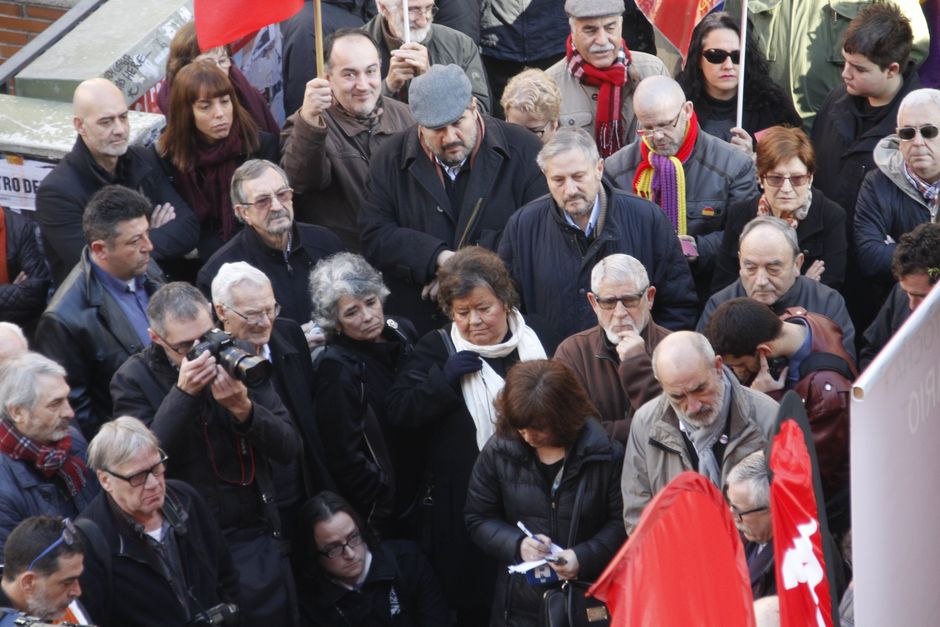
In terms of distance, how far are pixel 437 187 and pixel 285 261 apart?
2.50 ft

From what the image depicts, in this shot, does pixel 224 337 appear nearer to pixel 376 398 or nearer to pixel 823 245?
pixel 376 398

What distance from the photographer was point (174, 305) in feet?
17.9

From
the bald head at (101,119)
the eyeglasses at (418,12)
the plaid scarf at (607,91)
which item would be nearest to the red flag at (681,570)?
the bald head at (101,119)

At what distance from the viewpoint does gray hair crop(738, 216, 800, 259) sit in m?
6.02

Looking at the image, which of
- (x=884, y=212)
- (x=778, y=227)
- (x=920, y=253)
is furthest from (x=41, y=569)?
(x=884, y=212)

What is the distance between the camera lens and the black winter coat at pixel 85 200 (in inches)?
262

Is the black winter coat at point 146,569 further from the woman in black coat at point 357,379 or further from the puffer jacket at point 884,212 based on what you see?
the puffer jacket at point 884,212

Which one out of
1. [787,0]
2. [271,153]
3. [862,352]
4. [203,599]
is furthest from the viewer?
[787,0]

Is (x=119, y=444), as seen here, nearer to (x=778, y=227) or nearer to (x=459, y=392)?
(x=459, y=392)

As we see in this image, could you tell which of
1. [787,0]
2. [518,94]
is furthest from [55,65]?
[787,0]

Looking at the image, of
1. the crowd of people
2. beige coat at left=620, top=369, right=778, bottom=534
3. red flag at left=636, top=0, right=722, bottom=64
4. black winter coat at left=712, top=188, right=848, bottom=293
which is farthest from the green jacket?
beige coat at left=620, top=369, right=778, bottom=534

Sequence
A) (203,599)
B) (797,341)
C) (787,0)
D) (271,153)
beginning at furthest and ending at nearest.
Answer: (787,0)
(271,153)
(797,341)
(203,599)

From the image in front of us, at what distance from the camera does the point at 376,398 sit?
6250mm

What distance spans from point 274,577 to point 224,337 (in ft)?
2.97
